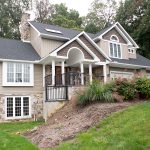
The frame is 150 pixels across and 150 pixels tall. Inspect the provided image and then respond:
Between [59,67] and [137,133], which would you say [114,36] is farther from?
[137,133]

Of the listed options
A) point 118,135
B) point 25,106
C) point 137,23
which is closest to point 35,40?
point 25,106

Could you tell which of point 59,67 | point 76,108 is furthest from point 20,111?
point 76,108

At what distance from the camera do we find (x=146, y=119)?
9.26m

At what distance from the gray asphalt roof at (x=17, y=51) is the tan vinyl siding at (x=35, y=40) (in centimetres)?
29

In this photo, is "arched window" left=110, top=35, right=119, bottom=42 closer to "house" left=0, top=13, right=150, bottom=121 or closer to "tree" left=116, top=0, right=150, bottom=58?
"house" left=0, top=13, right=150, bottom=121

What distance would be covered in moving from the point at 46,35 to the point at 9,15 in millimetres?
21421

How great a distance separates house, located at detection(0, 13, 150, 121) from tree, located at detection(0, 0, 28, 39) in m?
14.9

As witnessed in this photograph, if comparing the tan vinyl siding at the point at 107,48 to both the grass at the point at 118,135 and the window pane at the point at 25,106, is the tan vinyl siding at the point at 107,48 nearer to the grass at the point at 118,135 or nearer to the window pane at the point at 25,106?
the window pane at the point at 25,106

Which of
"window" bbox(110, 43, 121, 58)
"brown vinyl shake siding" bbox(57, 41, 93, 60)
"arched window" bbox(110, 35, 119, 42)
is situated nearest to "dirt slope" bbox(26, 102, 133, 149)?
"brown vinyl shake siding" bbox(57, 41, 93, 60)

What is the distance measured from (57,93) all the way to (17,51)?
5.49 meters

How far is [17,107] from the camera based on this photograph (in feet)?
62.0

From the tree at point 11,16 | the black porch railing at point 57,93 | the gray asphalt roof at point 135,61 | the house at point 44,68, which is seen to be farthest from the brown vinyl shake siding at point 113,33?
the tree at point 11,16

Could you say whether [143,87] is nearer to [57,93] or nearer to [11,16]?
[57,93]

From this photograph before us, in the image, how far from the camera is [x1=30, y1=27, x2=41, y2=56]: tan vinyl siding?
21.6 meters
